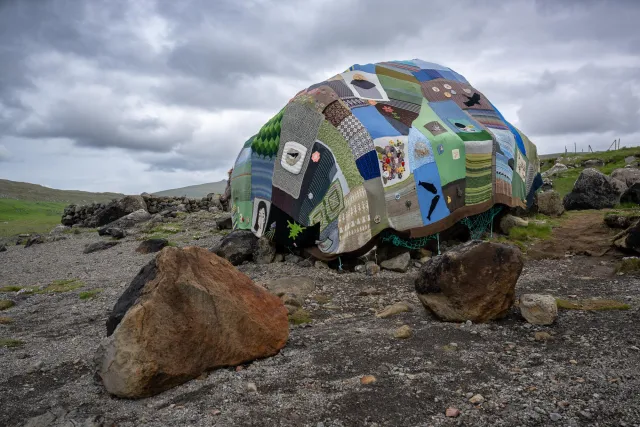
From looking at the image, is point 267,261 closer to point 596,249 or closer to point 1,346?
point 1,346

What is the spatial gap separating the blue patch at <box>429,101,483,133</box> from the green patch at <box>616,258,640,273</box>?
5.01 meters

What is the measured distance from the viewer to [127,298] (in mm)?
5715

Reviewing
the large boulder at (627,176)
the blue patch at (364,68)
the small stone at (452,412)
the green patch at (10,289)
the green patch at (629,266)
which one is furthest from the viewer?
the large boulder at (627,176)

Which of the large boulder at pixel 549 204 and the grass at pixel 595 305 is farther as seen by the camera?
the large boulder at pixel 549 204

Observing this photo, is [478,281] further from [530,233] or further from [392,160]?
[530,233]

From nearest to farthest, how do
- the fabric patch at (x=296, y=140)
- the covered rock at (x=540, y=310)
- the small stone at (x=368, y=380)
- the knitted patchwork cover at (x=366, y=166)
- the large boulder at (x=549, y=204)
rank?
the small stone at (x=368, y=380) < the covered rock at (x=540, y=310) < the knitted patchwork cover at (x=366, y=166) < the fabric patch at (x=296, y=140) < the large boulder at (x=549, y=204)

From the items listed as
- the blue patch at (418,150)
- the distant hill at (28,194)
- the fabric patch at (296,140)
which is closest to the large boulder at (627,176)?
the blue patch at (418,150)

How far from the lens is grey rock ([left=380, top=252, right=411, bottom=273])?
1036cm

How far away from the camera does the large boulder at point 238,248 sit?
38.5ft

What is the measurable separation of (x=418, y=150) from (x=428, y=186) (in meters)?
0.85

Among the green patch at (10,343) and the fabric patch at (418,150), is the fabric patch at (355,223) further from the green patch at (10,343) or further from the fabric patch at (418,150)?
the green patch at (10,343)

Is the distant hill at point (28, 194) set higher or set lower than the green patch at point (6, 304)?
higher

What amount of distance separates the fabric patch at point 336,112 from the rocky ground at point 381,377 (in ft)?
15.5

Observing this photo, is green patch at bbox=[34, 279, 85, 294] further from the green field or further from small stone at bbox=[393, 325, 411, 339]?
the green field
